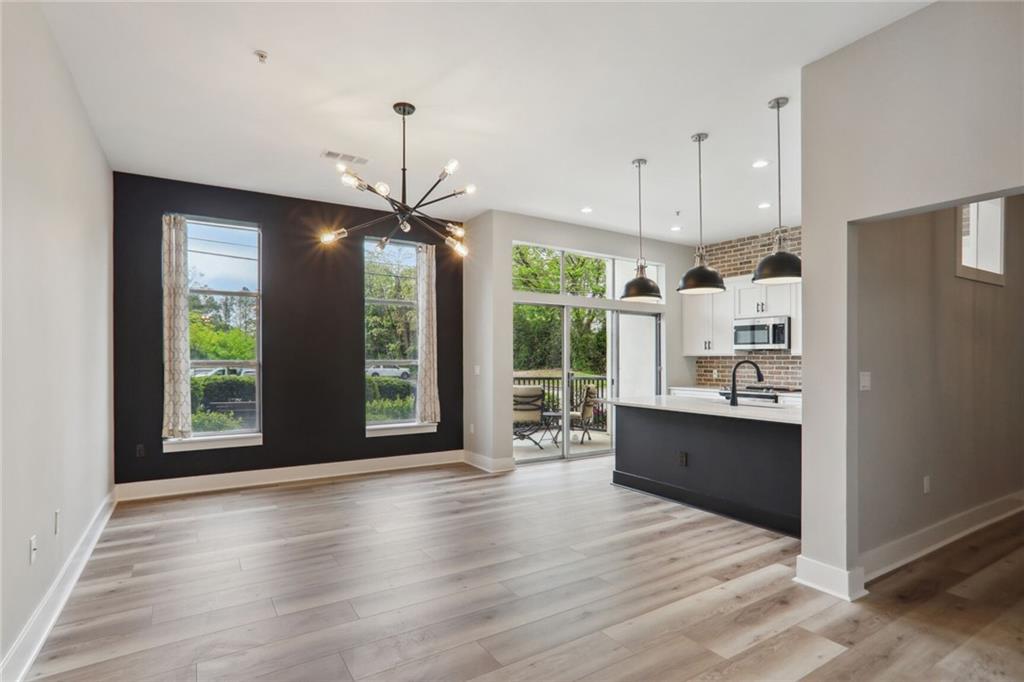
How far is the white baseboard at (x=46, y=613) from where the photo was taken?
2.12m

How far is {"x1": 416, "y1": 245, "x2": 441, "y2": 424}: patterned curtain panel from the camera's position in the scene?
20.6 feet

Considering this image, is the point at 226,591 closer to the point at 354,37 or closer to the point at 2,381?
the point at 2,381

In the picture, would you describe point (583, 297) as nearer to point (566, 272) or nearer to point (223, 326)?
point (566, 272)

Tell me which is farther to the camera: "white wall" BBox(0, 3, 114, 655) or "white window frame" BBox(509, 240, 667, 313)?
"white window frame" BBox(509, 240, 667, 313)

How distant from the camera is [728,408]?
429cm

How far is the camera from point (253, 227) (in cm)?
556

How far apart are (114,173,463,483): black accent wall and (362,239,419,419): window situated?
6.0 inches

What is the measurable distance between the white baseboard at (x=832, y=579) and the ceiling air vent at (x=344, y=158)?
4389mm

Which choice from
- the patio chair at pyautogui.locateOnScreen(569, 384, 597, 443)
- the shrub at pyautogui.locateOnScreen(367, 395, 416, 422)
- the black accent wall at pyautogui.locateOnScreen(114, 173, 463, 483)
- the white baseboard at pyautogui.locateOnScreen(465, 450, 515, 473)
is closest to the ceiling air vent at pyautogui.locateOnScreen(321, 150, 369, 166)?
the black accent wall at pyautogui.locateOnScreen(114, 173, 463, 483)

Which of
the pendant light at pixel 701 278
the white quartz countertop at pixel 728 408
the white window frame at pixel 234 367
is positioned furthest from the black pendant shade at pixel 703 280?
the white window frame at pixel 234 367

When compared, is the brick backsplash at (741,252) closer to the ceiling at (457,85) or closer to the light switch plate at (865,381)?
the ceiling at (457,85)

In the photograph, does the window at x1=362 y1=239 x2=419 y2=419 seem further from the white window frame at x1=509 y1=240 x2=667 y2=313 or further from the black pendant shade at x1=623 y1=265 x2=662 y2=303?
the black pendant shade at x1=623 y1=265 x2=662 y2=303

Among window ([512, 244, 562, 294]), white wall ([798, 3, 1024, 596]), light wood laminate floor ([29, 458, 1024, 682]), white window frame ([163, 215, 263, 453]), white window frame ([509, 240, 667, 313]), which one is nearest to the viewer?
light wood laminate floor ([29, 458, 1024, 682])

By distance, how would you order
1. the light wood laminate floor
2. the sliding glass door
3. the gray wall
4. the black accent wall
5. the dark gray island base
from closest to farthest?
the light wood laminate floor, the gray wall, the dark gray island base, the black accent wall, the sliding glass door
